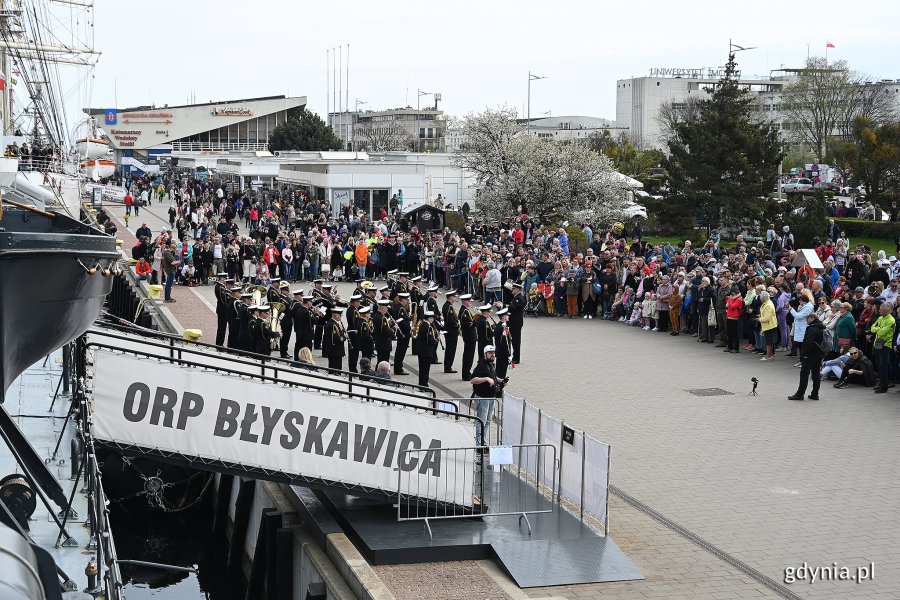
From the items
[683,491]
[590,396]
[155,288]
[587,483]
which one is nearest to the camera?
[587,483]

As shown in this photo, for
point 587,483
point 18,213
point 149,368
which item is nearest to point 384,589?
point 587,483

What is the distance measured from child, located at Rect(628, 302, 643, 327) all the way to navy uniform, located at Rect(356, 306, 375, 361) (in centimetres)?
861

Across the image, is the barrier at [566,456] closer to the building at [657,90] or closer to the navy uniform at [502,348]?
the navy uniform at [502,348]

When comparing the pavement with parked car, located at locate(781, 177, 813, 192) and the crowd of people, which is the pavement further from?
parked car, located at locate(781, 177, 813, 192)

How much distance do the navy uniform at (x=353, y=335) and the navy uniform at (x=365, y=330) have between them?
0.10 meters

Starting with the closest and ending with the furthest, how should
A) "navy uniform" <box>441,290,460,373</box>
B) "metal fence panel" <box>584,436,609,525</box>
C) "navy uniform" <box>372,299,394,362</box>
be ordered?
"metal fence panel" <box>584,436,609,525</box> → "navy uniform" <box>372,299,394,362</box> → "navy uniform" <box>441,290,460,373</box>

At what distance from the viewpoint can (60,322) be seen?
10.6m

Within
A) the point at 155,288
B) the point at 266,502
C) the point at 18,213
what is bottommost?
the point at 266,502

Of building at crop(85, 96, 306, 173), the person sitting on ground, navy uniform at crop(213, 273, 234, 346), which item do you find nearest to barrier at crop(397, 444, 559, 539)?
the person sitting on ground

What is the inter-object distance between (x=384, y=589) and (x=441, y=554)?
140 centimetres

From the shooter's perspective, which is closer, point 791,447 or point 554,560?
point 554,560

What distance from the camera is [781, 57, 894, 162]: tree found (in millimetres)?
79062

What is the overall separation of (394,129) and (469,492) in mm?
127743

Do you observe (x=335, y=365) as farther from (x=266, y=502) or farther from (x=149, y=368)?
(x=149, y=368)
